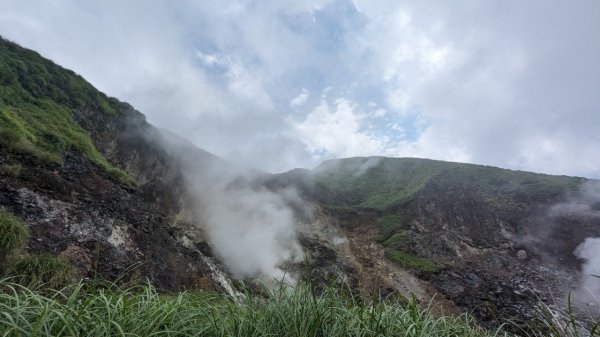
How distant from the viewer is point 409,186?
5053 cm

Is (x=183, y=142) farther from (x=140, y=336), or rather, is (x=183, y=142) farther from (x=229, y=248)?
(x=140, y=336)

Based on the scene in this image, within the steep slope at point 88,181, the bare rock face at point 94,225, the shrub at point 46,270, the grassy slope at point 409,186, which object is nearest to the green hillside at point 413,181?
the grassy slope at point 409,186

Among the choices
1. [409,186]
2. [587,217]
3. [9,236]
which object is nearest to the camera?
[9,236]

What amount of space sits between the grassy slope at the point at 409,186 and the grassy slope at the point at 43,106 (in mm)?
26361

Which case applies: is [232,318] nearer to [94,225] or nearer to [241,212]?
[94,225]

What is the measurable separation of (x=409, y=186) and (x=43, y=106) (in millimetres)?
44212

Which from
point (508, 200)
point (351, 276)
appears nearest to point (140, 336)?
point (351, 276)

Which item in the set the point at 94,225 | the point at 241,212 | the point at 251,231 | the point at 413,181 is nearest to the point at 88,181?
the point at 94,225

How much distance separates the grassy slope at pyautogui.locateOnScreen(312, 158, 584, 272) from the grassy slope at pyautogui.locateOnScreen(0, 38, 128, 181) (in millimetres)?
26361

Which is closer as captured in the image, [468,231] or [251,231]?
[251,231]

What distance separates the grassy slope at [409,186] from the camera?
38203 mm

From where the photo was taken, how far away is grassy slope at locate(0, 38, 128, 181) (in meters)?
16.1

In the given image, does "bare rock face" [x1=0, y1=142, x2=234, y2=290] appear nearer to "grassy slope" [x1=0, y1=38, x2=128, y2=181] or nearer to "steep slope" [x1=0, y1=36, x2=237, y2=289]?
"steep slope" [x1=0, y1=36, x2=237, y2=289]

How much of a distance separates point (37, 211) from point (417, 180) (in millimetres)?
48700
